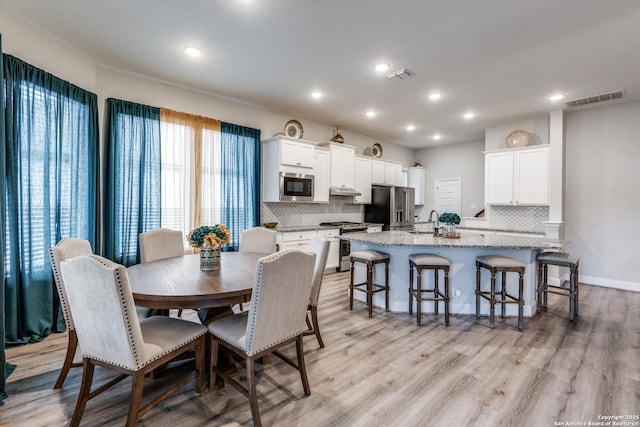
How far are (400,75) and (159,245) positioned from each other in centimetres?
333

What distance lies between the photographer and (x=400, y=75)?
11.9 feet

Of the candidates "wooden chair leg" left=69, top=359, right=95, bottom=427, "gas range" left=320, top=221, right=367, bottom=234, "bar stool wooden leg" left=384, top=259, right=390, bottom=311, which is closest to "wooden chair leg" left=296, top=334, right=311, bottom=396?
"wooden chair leg" left=69, top=359, right=95, bottom=427

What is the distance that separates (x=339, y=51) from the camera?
3105mm

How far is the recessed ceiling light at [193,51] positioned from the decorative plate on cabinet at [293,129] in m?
2.22

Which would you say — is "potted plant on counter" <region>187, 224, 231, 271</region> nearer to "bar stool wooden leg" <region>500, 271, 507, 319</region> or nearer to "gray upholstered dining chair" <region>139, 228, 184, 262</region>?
"gray upholstered dining chair" <region>139, 228, 184, 262</region>

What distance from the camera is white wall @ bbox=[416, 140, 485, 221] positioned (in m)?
7.07

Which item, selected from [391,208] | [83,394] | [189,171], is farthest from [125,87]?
[391,208]

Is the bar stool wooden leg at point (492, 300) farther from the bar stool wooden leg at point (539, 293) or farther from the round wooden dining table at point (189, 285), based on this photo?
the round wooden dining table at point (189, 285)

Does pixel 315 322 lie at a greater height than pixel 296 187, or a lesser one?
lesser

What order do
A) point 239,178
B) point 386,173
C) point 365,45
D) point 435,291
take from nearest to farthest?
1. point 365,45
2. point 435,291
3. point 239,178
4. point 386,173

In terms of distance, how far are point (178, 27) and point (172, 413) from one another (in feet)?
10.00

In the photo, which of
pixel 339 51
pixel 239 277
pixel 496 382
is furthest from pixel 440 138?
pixel 239 277

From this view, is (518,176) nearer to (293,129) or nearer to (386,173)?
(386,173)

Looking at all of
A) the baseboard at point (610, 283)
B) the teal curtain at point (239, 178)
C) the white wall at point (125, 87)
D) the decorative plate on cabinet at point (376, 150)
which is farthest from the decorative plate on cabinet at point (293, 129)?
the baseboard at point (610, 283)
